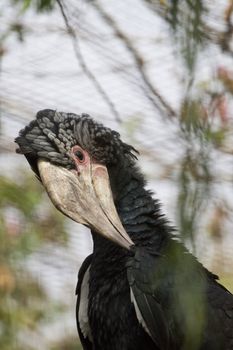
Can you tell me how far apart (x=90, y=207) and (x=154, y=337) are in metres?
0.46

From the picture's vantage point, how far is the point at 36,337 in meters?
3.10

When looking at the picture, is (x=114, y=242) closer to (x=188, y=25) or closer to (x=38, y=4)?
(x=38, y=4)

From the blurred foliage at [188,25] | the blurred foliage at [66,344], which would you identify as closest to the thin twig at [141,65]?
the blurred foliage at [188,25]

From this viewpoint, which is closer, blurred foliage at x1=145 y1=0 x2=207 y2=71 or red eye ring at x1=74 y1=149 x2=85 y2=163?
blurred foliage at x1=145 y1=0 x2=207 y2=71

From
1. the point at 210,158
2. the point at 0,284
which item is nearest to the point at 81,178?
the point at 0,284

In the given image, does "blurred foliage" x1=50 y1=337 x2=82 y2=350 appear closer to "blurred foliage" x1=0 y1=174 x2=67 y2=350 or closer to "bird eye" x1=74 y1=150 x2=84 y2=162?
"blurred foliage" x1=0 y1=174 x2=67 y2=350

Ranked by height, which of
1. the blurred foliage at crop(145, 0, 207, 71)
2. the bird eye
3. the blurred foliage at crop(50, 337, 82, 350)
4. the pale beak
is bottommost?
the blurred foliage at crop(50, 337, 82, 350)

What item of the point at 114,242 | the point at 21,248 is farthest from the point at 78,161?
the point at 21,248

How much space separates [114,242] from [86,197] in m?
0.15

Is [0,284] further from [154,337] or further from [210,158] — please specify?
[210,158]

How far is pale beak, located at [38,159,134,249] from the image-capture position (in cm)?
250

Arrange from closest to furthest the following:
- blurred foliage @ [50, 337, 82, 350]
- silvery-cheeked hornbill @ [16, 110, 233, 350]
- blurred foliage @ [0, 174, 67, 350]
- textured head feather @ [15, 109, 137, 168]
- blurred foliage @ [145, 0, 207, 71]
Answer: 1. blurred foliage @ [145, 0, 207, 71]
2. blurred foliage @ [0, 174, 67, 350]
3. silvery-cheeked hornbill @ [16, 110, 233, 350]
4. textured head feather @ [15, 109, 137, 168]
5. blurred foliage @ [50, 337, 82, 350]

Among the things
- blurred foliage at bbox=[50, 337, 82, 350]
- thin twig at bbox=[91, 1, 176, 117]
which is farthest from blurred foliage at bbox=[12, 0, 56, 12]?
blurred foliage at bbox=[50, 337, 82, 350]

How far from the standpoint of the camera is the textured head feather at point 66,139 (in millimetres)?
2812
